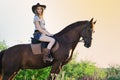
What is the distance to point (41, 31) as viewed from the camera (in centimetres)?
1645

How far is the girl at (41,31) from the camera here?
53.4 feet

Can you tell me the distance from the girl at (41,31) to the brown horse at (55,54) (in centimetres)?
22

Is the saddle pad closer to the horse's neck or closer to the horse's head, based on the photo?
the horse's neck

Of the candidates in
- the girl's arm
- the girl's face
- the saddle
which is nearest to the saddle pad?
the saddle

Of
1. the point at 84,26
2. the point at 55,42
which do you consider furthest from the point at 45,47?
the point at 84,26

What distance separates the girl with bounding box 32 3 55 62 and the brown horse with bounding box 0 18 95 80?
0.22 meters

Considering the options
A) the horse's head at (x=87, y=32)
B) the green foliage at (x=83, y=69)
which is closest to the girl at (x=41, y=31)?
the horse's head at (x=87, y=32)

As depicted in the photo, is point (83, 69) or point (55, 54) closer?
point (55, 54)

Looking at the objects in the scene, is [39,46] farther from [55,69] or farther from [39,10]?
[39,10]

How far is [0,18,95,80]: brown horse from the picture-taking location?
53.2ft

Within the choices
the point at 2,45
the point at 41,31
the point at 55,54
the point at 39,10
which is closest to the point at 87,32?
the point at 55,54

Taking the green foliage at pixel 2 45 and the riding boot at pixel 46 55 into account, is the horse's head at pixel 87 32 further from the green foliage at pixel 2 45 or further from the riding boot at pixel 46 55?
the green foliage at pixel 2 45

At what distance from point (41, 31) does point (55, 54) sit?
2.85 feet

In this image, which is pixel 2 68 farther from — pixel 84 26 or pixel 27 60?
pixel 84 26
